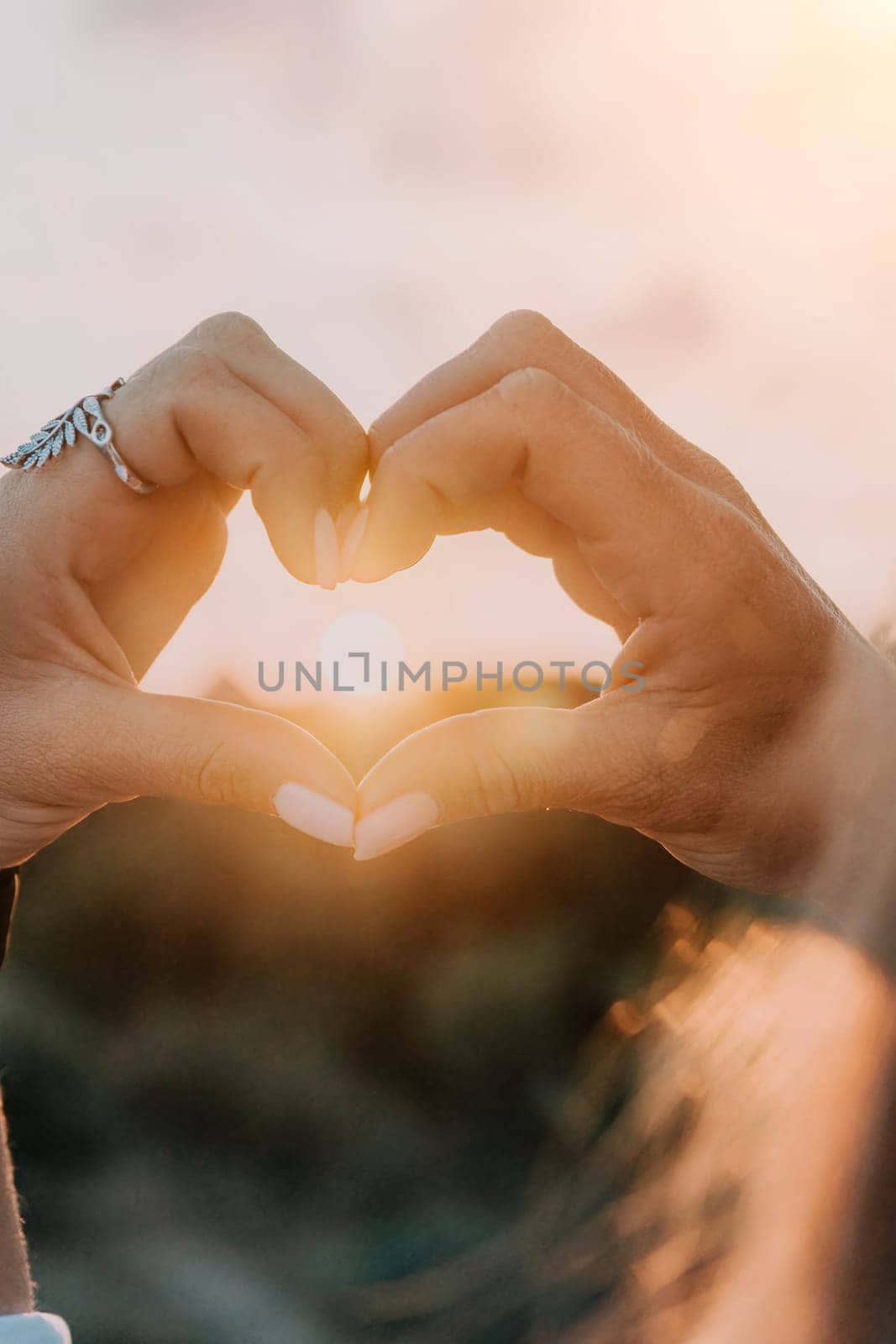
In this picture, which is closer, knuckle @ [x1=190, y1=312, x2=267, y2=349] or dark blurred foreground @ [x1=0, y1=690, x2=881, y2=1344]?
knuckle @ [x1=190, y1=312, x2=267, y2=349]

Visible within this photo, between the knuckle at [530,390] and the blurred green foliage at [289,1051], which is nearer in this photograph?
the knuckle at [530,390]

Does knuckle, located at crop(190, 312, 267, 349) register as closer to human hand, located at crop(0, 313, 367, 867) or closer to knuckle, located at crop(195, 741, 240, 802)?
human hand, located at crop(0, 313, 367, 867)

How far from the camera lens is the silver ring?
0.60m

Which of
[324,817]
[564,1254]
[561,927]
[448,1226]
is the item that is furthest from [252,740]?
[561,927]

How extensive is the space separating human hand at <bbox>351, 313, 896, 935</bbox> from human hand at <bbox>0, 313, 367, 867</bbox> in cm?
6

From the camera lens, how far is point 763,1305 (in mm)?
594

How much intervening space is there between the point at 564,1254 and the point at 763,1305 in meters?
0.32

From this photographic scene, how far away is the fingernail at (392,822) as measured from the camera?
1.62 ft

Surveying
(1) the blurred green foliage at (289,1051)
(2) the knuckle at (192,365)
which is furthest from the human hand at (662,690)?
(1) the blurred green foliage at (289,1051)

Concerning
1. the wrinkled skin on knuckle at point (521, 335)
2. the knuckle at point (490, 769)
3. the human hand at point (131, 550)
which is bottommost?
the knuckle at point (490, 769)

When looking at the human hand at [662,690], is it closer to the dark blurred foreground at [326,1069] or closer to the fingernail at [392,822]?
the fingernail at [392,822]

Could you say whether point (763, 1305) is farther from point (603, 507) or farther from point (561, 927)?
point (561, 927)

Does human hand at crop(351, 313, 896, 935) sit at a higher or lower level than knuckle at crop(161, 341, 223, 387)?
lower

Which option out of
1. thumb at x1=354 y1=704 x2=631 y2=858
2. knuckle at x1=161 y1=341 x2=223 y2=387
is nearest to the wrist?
thumb at x1=354 y1=704 x2=631 y2=858
